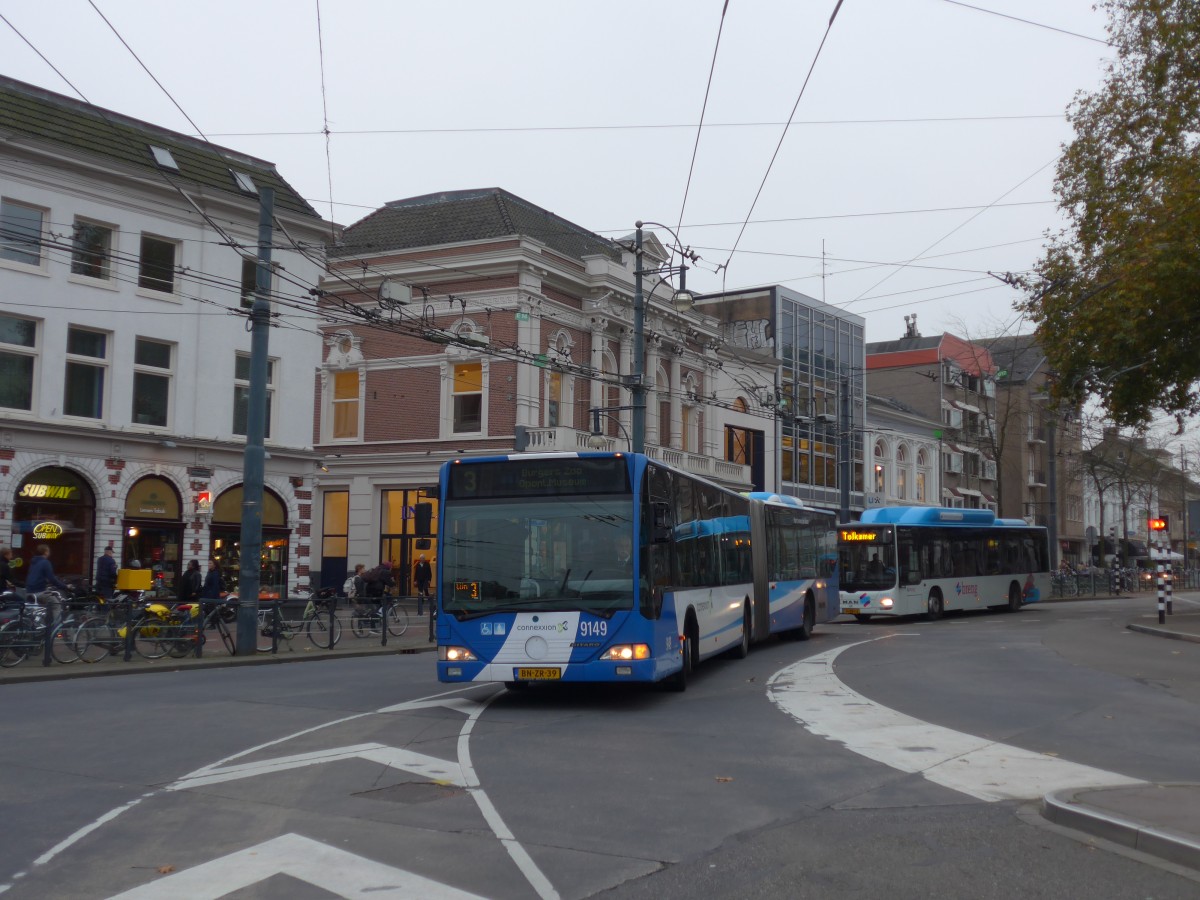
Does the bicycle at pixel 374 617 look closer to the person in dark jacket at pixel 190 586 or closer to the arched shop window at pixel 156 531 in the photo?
the person in dark jacket at pixel 190 586

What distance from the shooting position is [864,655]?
821 inches

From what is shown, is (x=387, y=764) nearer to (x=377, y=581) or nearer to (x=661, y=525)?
(x=661, y=525)

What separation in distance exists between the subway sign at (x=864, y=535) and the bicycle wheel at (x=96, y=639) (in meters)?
19.9

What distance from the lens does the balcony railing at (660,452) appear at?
3997cm

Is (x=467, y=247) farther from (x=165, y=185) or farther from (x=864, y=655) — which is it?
(x=864, y=655)

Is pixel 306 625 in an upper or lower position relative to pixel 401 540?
lower

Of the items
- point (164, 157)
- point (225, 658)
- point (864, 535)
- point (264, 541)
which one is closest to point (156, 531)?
point (264, 541)

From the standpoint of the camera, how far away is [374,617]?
2569 cm

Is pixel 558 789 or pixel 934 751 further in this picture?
pixel 934 751

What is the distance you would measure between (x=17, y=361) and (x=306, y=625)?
9.66 meters

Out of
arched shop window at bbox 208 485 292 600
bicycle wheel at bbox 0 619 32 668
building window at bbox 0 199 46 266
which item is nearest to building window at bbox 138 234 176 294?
building window at bbox 0 199 46 266

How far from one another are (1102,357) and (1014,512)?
186 feet

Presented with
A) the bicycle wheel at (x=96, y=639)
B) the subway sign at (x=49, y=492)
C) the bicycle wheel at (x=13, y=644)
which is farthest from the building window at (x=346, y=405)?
the bicycle wheel at (x=13, y=644)

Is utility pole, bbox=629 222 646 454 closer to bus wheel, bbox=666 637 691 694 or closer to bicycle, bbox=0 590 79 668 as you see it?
bus wheel, bbox=666 637 691 694
